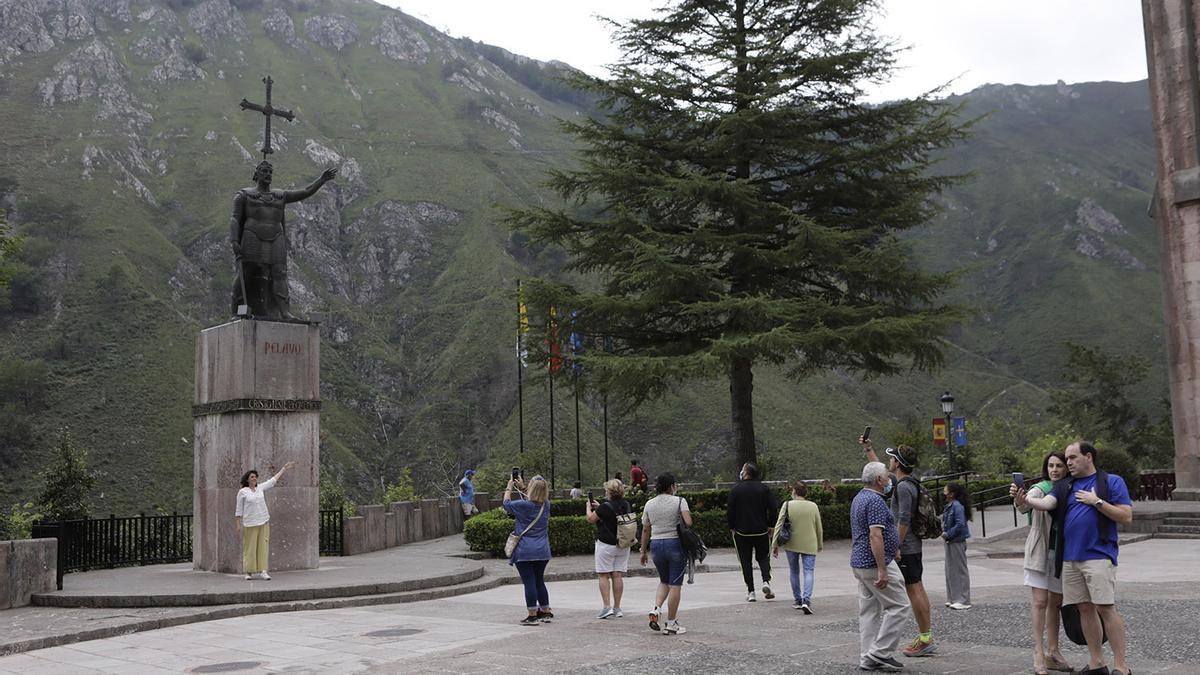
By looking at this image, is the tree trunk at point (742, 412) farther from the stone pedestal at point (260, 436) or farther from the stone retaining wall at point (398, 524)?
the stone pedestal at point (260, 436)

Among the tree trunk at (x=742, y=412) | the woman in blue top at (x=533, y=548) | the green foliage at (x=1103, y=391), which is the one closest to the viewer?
the woman in blue top at (x=533, y=548)

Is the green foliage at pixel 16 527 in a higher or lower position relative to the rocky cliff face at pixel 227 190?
lower

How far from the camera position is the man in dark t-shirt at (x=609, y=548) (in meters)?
11.7

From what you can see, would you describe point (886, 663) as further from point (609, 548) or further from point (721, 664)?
point (609, 548)

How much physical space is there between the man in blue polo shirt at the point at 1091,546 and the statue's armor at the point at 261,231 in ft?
43.4

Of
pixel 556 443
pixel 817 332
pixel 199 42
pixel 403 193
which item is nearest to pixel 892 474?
pixel 817 332

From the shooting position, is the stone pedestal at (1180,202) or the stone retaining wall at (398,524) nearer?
the stone retaining wall at (398,524)

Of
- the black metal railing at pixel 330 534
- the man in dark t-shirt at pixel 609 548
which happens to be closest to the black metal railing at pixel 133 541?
the black metal railing at pixel 330 534

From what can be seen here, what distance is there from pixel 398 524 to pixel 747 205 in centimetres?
1110

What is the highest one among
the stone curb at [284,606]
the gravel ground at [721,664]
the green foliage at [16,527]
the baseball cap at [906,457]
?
the baseball cap at [906,457]

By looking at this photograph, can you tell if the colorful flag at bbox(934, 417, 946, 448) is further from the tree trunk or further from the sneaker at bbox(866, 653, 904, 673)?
the sneaker at bbox(866, 653, 904, 673)

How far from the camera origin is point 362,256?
101188mm

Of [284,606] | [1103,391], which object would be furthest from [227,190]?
[284,606]

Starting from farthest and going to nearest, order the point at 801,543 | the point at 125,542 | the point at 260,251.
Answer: the point at 125,542, the point at 260,251, the point at 801,543
